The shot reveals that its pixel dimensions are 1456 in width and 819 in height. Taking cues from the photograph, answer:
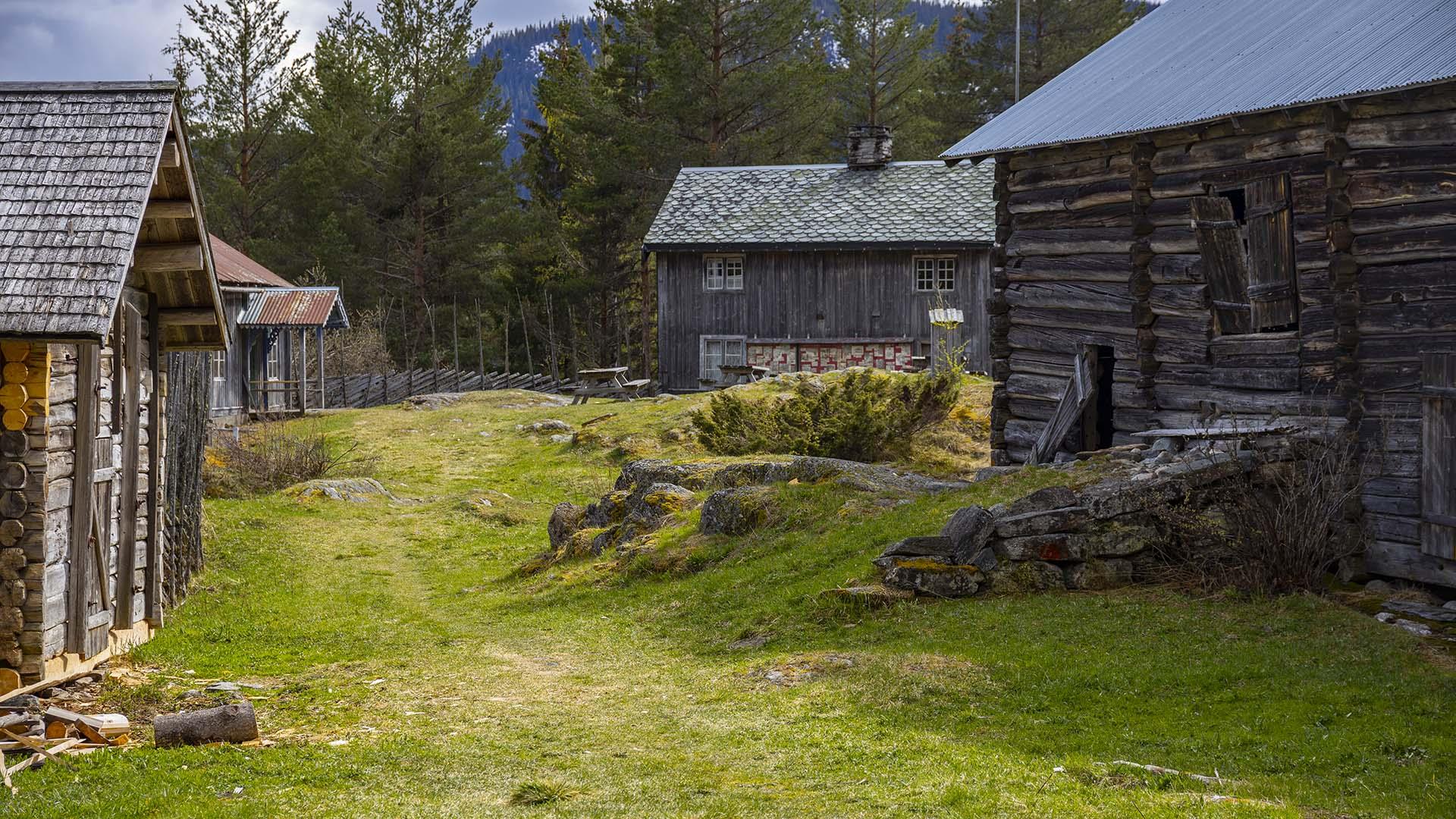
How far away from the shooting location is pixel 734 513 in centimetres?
1681

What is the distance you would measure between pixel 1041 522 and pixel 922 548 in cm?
122

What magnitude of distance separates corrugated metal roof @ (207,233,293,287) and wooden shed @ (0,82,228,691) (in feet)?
62.5

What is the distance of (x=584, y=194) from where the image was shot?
165 ft

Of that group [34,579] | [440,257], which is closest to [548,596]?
[34,579]

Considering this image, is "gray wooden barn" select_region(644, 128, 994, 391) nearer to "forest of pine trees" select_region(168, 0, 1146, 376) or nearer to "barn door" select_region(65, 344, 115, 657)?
"forest of pine trees" select_region(168, 0, 1146, 376)

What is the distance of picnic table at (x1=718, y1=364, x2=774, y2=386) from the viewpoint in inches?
1346

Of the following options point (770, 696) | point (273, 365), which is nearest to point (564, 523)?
point (770, 696)

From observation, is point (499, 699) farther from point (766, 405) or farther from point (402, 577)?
point (766, 405)

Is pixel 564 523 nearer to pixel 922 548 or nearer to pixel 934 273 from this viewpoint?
pixel 922 548

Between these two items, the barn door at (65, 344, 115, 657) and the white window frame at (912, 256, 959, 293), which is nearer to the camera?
the barn door at (65, 344, 115, 657)

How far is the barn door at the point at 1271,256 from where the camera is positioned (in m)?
14.6

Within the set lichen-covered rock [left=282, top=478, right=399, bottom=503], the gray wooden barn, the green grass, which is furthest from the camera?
the gray wooden barn

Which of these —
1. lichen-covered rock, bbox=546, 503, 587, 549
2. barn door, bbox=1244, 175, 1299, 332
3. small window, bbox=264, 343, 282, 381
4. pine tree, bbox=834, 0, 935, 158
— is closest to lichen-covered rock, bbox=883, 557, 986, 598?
Result: barn door, bbox=1244, 175, 1299, 332

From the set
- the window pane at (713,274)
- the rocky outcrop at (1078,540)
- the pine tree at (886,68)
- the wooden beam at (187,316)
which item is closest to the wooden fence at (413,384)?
the window pane at (713,274)
